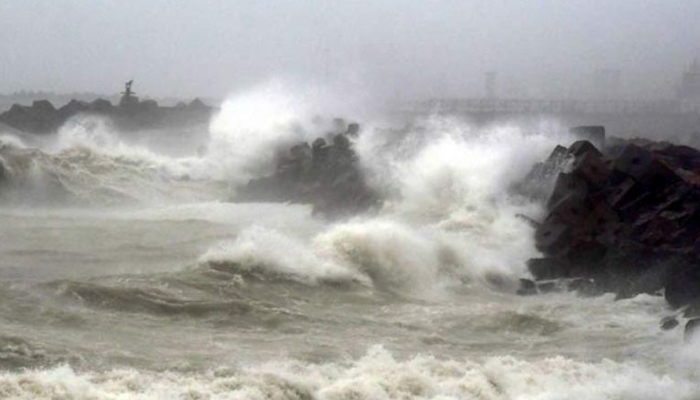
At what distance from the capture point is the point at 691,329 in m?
9.34

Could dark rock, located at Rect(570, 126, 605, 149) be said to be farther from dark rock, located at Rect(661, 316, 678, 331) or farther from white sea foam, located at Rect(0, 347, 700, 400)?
white sea foam, located at Rect(0, 347, 700, 400)

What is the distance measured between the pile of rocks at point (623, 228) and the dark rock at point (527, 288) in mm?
583

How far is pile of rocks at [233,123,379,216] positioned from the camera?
2031 centimetres

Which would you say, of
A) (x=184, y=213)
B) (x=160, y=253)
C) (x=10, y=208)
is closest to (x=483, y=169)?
(x=184, y=213)

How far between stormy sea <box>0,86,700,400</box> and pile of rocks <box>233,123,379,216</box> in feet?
1.48

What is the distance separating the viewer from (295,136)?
30.7m

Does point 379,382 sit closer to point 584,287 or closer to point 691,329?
point 691,329

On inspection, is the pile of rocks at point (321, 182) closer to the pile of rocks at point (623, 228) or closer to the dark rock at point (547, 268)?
the pile of rocks at point (623, 228)

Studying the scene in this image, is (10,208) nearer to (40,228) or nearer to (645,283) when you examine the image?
(40,228)

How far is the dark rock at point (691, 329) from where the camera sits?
9250 mm

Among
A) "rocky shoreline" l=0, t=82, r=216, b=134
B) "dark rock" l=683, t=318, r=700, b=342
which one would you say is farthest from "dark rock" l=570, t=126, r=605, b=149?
"rocky shoreline" l=0, t=82, r=216, b=134

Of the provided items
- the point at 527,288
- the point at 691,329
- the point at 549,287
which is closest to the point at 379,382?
the point at 691,329

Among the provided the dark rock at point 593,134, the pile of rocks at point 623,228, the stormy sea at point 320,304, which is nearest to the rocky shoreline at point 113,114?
the stormy sea at point 320,304

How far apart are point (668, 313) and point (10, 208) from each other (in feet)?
49.7
